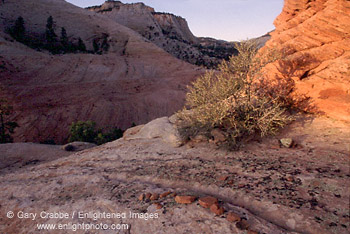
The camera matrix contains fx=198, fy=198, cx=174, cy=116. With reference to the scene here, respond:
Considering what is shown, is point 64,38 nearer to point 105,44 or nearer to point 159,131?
point 105,44

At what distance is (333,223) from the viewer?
192 centimetres

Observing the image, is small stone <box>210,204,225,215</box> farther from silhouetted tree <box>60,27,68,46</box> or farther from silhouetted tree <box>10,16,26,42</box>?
silhouetted tree <box>10,16,26,42</box>

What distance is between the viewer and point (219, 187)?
2.77 metres

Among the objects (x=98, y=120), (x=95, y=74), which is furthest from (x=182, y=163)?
(x=95, y=74)

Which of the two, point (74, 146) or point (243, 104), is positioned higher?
point (243, 104)

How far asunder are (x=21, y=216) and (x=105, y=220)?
1541mm

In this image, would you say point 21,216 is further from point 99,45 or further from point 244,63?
point 99,45

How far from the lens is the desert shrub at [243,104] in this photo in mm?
3988

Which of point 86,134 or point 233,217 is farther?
point 86,134

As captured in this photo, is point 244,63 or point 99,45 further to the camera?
point 99,45

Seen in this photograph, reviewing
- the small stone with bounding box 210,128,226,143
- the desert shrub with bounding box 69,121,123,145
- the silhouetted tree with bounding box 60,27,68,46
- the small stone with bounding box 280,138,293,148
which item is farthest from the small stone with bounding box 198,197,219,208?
the silhouetted tree with bounding box 60,27,68,46

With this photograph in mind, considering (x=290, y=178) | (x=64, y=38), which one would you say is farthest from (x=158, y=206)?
(x=64, y=38)

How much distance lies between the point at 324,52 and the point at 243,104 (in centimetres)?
231

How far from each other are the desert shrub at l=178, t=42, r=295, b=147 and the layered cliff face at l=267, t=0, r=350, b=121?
490 millimetres
